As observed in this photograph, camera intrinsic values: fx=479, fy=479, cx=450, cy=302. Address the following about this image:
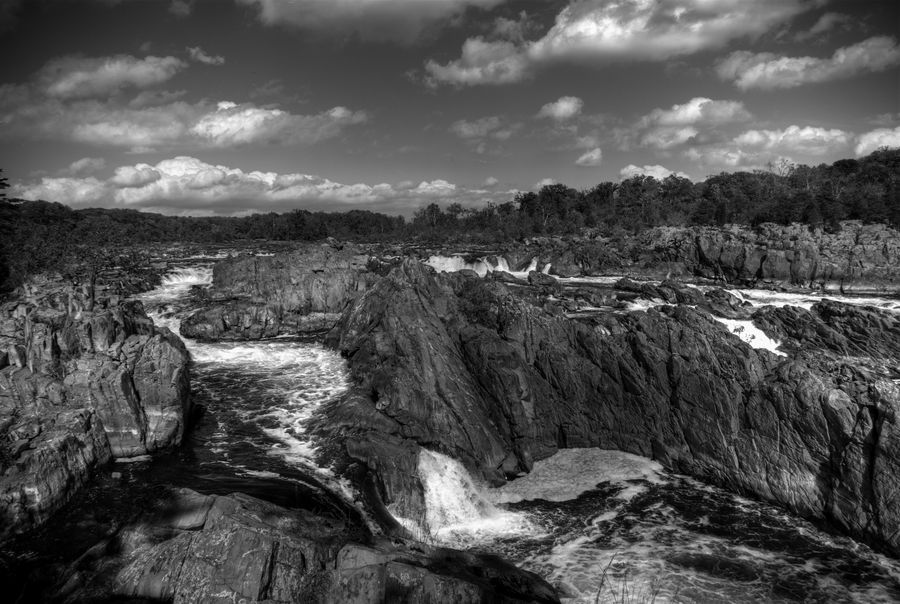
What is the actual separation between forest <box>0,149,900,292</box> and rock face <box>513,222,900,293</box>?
733 cm

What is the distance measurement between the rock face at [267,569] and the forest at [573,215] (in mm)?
39951

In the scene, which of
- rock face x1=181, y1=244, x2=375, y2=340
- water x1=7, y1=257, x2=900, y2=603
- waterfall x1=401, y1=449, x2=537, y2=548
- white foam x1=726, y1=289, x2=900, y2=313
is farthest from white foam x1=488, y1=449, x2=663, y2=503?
white foam x1=726, y1=289, x2=900, y2=313

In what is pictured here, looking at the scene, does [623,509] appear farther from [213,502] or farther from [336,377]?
[336,377]

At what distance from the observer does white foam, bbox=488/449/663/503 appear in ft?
60.9

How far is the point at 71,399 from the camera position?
55.6 feet

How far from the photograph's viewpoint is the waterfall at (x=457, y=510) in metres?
16.0

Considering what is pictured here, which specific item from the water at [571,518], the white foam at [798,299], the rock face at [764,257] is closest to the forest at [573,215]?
the rock face at [764,257]

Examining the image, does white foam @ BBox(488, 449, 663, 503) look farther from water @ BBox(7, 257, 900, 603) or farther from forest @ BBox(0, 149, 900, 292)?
forest @ BBox(0, 149, 900, 292)

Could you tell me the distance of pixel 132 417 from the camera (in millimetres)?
17500

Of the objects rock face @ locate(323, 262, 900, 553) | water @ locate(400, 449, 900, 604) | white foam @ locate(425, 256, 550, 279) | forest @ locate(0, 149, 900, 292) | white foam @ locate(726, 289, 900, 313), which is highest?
forest @ locate(0, 149, 900, 292)

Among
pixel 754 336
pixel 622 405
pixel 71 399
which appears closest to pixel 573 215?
pixel 754 336

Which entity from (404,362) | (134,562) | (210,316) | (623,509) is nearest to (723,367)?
(623,509)

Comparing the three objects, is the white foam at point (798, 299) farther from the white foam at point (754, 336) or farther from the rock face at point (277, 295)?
the rock face at point (277, 295)

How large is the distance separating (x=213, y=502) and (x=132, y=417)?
952 centimetres
